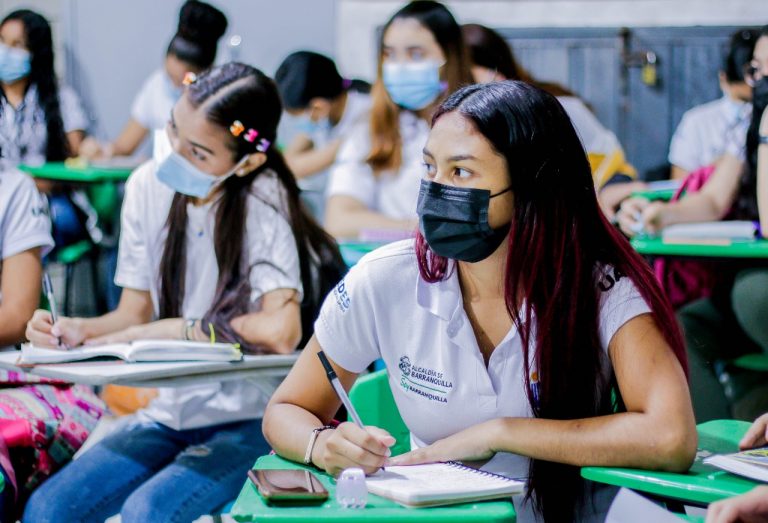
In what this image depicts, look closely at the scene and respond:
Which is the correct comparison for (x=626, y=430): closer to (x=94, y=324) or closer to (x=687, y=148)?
(x=94, y=324)

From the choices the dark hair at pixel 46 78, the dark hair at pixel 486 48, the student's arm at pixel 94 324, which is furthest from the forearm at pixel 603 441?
the dark hair at pixel 46 78

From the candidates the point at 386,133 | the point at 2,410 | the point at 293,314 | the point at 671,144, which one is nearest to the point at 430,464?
the point at 293,314

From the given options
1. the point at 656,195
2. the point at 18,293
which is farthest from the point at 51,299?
the point at 656,195

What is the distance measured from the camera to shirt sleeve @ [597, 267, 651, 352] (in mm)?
1729

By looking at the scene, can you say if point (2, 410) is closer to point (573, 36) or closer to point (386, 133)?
point (386, 133)

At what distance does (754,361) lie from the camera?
335cm

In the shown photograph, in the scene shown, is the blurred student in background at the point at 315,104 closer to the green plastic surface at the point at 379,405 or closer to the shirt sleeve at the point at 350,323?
the green plastic surface at the point at 379,405

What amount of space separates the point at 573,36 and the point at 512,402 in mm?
4582

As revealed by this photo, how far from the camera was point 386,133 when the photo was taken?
3793mm

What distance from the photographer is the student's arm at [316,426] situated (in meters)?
1.56

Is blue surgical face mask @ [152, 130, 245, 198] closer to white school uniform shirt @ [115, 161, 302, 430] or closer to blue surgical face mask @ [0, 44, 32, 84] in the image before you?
white school uniform shirt @ [115, 161, 302, 430]

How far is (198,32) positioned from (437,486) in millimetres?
4498

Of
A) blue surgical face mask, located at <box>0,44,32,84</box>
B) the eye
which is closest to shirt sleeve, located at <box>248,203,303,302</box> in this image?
the eye

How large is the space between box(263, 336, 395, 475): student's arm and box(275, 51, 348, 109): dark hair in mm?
3530
